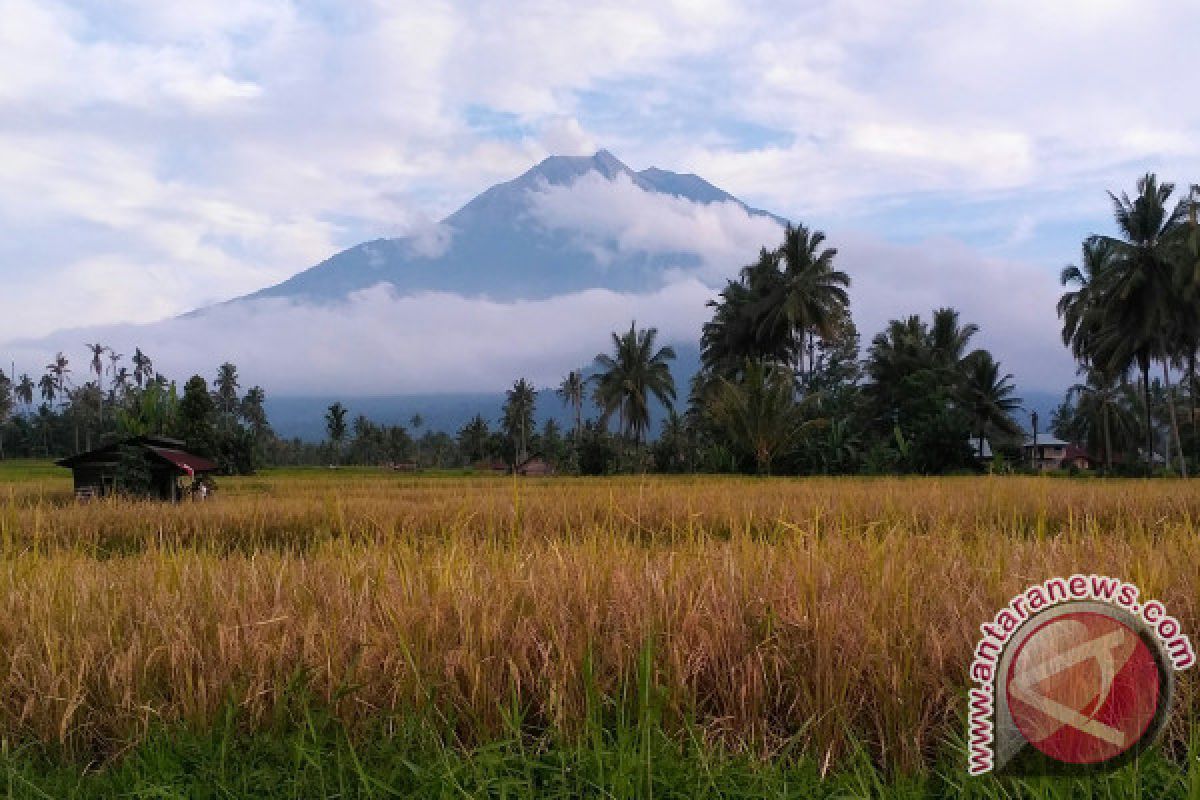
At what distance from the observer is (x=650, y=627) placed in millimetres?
2340

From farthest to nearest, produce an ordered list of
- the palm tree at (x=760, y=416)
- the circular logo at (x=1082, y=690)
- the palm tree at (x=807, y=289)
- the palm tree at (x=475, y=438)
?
1. the palm tree at (x=475, y=438)
2. the palm tree at (x=807, y=289)
3. the palm tree at (x=760, y=416)
4. the circular logo at (x=1082, y=690)

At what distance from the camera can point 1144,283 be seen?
29312 millimetres

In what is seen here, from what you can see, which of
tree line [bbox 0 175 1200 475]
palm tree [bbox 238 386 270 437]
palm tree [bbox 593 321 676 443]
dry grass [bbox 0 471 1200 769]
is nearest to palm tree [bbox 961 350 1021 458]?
tree line [bbox 0 175 1200 475]

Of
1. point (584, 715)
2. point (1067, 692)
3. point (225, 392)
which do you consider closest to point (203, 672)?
point (584, 715)

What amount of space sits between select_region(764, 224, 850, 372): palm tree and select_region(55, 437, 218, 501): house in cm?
2582

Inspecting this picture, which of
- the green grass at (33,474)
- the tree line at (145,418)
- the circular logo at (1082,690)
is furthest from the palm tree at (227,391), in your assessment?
the circular logo at (1082,690)

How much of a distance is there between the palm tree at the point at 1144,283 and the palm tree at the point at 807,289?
9.62 meters

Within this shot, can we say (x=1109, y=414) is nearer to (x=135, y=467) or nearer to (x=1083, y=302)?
(x=1083, y=302)

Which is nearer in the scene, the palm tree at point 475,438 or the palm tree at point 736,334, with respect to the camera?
the palm tree at point 736,334

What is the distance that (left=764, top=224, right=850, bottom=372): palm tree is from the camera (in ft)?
115

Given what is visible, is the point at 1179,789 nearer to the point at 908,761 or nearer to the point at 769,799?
the point at 908,761

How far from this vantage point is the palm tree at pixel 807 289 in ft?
115

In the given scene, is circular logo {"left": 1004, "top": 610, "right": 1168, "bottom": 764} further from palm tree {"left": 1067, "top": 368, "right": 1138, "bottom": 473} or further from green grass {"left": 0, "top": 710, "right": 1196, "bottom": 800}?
palm tree {"left": 1067, "top": 368, "right": 1138, "bottom": 473}

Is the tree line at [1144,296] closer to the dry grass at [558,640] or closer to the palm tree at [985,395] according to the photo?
the palm tree at [985,395]
